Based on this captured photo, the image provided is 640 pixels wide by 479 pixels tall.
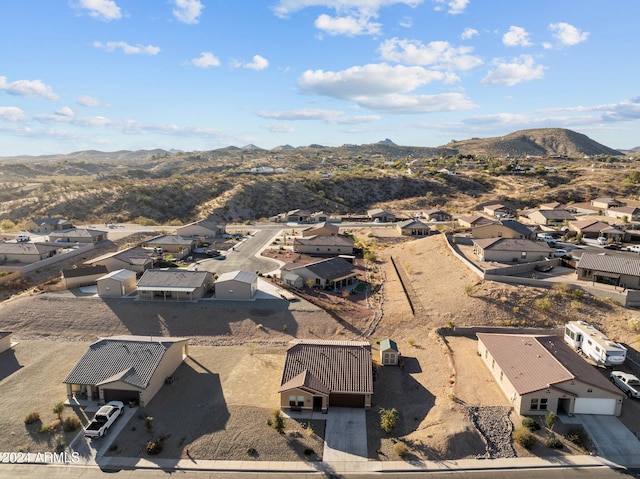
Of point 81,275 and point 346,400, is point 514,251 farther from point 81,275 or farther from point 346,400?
point 81,275

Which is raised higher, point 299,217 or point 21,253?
point 21,253

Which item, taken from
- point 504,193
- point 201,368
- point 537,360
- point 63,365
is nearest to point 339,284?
point 201,368

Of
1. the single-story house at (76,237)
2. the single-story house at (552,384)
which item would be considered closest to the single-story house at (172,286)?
the single-story house at (76,237)

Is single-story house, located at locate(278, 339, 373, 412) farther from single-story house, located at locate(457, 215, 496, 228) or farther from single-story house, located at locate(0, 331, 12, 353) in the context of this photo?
single-story house, located at locate(457, 215, 496, 228)

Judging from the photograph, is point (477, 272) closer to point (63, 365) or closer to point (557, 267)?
point (557, 267)

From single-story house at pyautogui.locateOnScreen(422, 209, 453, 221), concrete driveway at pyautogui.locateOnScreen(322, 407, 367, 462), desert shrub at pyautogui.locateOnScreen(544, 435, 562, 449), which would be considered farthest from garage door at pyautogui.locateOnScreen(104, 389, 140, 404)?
single-story house at pyautogui.locateOnScreen(422, 209, 453, 221)

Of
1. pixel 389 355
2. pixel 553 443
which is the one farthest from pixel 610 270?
pixel 553 443
